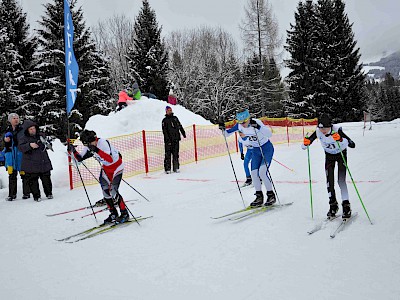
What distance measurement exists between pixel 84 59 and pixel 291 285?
21.3 metres

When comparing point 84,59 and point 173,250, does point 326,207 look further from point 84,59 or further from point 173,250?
point 84,59

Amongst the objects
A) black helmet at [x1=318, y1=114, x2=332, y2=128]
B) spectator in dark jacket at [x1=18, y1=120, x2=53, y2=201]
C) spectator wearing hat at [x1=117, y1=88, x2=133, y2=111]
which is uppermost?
spectator wearing hat at [x1=117, y1=88, x2=133, y2=111]

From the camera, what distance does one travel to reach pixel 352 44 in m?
32.5

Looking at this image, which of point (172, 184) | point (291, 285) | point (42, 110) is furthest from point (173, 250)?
point (42, 110)

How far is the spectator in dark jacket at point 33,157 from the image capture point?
23.8 ft

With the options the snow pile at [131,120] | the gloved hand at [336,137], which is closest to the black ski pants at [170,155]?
the snow pile at [131,120]

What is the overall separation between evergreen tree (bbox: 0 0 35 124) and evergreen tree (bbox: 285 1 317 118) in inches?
828

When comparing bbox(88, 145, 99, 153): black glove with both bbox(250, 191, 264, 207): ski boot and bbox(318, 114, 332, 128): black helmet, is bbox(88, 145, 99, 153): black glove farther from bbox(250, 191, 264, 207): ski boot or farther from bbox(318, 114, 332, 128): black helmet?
bbox(318, 114, 332, 128): black helmet

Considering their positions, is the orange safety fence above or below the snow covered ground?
above

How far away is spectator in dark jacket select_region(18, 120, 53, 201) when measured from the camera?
7.27 m

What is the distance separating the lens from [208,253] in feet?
12.8

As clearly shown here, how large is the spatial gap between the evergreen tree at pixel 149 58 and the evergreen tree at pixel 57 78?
193 inches

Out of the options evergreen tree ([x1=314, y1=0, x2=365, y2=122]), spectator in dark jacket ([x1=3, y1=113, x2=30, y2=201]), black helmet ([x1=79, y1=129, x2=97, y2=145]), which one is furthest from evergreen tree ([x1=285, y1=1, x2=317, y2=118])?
black helmet ([x1=79, y1=129, x2=97, y2=145])

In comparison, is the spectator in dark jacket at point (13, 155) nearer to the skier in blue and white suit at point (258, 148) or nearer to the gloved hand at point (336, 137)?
the skier in blue and white suit at point (258, 148)
